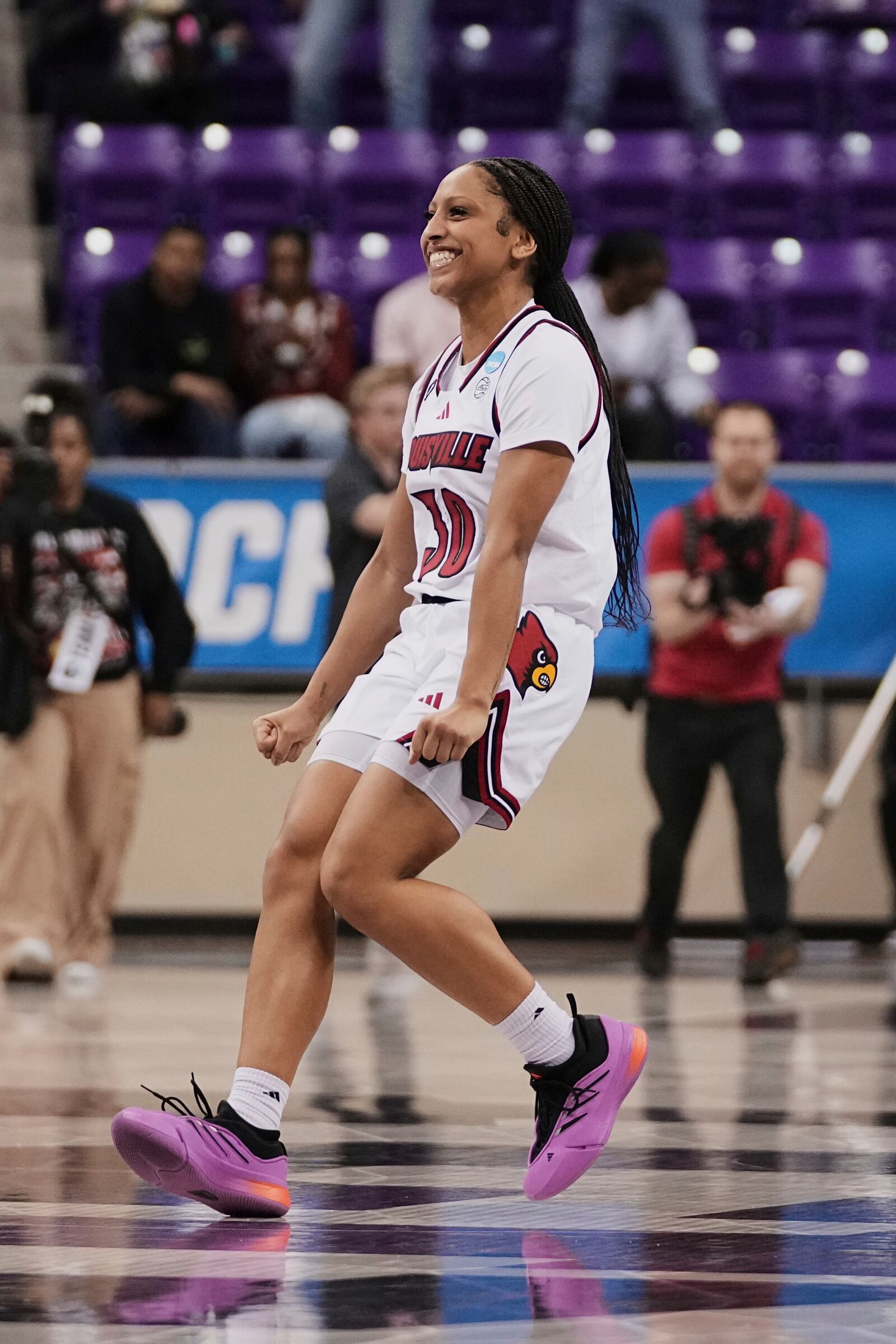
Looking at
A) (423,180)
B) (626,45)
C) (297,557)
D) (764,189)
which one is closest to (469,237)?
(297,557)

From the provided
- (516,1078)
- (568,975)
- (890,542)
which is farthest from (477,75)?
(516,1078)

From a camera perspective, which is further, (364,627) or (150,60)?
(150,60)

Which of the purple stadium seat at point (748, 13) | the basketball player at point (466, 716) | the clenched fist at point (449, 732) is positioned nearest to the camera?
the clenched fist at point (449, 732)

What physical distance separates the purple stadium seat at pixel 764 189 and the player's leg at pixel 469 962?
8837mm

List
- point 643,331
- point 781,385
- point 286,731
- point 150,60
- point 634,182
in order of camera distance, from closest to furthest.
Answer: point 286,731 < point 643,331 < point 781,385 < point 634,182 < point 150,60

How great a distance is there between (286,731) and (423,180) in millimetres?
8586

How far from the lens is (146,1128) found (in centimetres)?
361

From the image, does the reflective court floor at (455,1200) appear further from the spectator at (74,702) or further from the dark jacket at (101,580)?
the dark jacket at (101,580)

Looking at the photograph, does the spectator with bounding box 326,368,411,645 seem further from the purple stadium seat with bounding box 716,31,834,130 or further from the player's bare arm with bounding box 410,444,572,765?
the purple stadium seat with bounding box 716,31,834,130

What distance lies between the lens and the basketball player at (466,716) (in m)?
3.67

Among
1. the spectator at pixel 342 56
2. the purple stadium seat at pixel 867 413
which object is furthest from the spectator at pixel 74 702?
the spectator at pixel 342 56

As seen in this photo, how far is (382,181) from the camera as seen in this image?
12164mm

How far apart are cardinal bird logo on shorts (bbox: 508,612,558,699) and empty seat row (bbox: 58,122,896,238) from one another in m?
8.53

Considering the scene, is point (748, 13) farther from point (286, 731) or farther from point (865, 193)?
point (286, 731)
